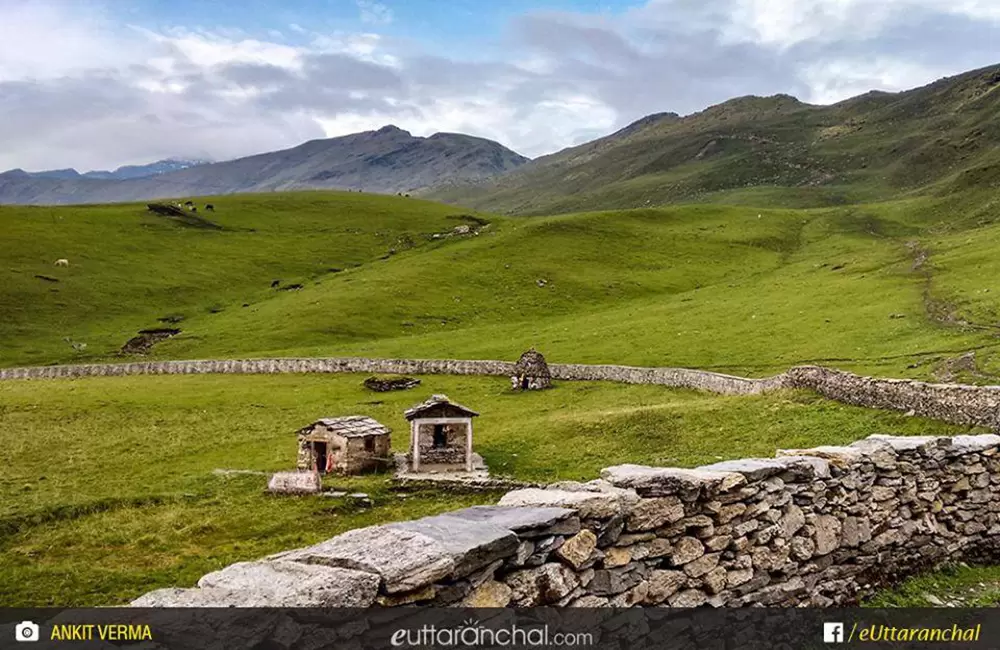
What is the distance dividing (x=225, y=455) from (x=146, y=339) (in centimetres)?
6284

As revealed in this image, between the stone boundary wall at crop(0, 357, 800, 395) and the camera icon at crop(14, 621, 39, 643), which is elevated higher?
the camera icon at crop(14, 621, 39, 643)

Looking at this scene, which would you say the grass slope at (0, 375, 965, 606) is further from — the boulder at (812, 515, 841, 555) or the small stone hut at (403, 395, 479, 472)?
the boulder at (812, 515, 841, 555)

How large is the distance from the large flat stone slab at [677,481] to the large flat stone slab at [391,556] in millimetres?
2469

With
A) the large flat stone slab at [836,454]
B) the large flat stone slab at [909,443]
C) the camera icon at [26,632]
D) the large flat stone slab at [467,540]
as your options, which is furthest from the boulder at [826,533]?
the camera icon at [26,632]

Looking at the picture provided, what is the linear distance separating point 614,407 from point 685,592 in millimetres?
41174

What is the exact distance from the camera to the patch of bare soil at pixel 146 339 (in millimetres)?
93562

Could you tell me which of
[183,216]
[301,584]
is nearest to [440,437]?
[301,584]

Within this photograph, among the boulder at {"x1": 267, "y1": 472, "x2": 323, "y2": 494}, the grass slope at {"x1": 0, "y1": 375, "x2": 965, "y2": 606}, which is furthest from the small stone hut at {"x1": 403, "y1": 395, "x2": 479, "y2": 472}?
the boulder at {"x1": 267, "y1": 472, "x2": 323, "y2": 494}

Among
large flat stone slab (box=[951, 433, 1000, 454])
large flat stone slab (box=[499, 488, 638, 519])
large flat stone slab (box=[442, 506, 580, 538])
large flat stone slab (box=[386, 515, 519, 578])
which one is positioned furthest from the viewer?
large flat stone slab (box=[951, 433, 1000, 454])

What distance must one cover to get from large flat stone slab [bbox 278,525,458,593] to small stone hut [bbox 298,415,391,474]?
31.1m

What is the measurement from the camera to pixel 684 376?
58750 millimetres

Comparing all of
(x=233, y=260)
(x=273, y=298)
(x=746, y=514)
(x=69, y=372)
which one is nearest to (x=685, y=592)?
(x=746, y=514)

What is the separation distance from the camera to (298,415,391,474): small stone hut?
38.7m

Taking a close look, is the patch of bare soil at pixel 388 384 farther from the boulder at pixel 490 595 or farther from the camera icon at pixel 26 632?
the camera icon at pixel 26 632
